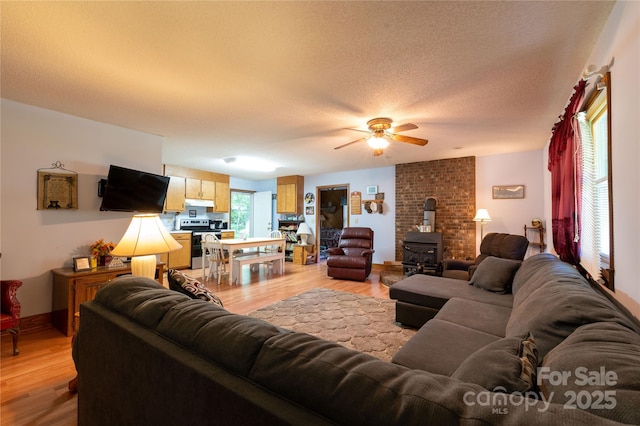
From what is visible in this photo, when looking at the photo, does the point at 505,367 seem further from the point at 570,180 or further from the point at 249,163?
the point at 249,163

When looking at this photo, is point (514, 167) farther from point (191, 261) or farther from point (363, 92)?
point (191, 261)

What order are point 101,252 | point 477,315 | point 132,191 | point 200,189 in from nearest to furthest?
point 477,315 < point 101,252 < point 132,191 < point 200,189

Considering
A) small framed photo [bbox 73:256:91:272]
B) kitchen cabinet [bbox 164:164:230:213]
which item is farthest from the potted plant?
kitchen cabinet [bbox 164:164:230:213]

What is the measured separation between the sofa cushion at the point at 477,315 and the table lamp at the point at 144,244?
2.21 meters

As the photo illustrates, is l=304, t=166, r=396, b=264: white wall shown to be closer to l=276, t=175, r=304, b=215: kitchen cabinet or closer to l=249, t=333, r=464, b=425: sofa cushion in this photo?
l=276, t=175, r=304, b=215: kitchen cabinet

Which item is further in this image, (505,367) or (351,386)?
(505,367)

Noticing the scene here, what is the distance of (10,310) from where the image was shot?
7.61 feet

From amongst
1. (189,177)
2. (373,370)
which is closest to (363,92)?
(373,370)

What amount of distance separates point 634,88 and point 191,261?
6.80 m

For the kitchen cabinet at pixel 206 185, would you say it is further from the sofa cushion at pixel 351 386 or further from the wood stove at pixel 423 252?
the sofa cushion at pixel 351 386

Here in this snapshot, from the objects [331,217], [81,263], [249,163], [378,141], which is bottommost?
[81,263]

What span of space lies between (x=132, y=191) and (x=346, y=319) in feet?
10.4

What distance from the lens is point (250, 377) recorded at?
76 cm

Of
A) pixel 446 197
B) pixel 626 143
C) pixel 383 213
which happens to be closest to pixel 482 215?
pixel 446 197
